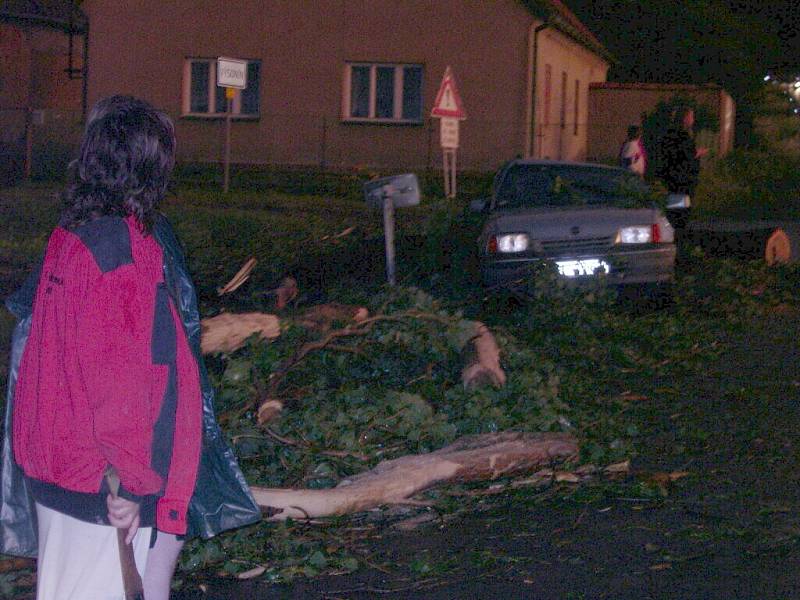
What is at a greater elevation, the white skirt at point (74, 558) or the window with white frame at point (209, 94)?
the window with white frame at point (209, 94)

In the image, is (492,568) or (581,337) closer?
(492,568)

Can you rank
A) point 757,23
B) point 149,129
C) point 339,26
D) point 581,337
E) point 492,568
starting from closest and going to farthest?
point 149,129
point 492,568
point 581,337
point 339,26
point 757,23

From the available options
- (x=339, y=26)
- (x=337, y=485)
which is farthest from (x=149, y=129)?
(x=339, y=26)

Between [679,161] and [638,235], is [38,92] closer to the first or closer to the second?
[679,161]

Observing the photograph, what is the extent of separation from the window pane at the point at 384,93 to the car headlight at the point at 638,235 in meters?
16.6

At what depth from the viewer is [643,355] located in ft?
29.7

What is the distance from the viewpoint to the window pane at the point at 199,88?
27.0 m

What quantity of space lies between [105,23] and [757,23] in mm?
33888

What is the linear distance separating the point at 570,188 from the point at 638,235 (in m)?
1.09

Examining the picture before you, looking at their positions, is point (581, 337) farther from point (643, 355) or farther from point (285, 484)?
point (285, 484)

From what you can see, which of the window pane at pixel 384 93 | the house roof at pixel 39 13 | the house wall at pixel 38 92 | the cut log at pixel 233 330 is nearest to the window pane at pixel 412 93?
the window pane at pixel 384 93

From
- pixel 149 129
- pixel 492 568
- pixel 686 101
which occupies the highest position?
pixel 686 101

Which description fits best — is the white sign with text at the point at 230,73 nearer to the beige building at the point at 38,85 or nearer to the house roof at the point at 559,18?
the beige building at the point at 38,85

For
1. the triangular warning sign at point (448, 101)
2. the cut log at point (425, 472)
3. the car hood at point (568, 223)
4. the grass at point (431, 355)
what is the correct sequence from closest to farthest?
the cut log at point (425, 472), the grass at point (431, 355), the car hood at point (568, 223), the triangular warning sign at point (448, 101)
